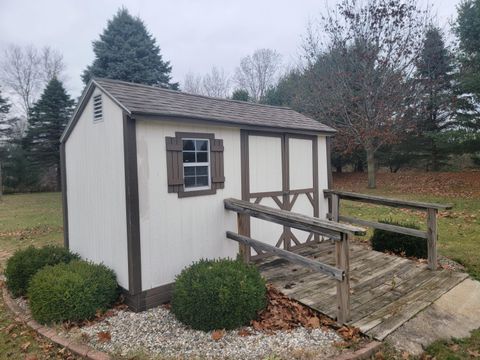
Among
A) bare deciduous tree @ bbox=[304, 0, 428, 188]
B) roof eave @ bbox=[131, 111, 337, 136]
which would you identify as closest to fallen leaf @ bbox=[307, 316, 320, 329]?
roof eave @ bbox=[131, 111, 337, 136]

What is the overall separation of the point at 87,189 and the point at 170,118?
6.85ft

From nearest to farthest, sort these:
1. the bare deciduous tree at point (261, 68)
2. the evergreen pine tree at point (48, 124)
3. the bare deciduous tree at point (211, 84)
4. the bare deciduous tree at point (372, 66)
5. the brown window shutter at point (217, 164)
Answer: the brown window shutter at point (217, 164) → the bare deciduous tree at point (372, 66) → the evergreen pine tree at point (48, 124) → the bare deciduous tree at point (261, 68) → the bare deciduous tree at point (211, 84)

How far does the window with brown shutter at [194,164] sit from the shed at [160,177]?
0.05 feet

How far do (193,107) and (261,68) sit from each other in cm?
2540

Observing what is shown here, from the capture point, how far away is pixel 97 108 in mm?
5176

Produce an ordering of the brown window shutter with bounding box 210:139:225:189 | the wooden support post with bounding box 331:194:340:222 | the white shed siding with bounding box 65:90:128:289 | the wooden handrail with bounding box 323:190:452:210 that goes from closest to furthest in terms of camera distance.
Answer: the white shed siding with bounding box 65:90:128:289, the brown window shutter with bounding box 210:139:225:189, the wooden handrail with bounding box 323:190:452:210, the wooden support post with bounding box 331:194:340:222

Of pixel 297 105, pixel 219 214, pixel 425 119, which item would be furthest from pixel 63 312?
pixel 425 119

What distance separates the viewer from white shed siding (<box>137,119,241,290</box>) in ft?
15.1

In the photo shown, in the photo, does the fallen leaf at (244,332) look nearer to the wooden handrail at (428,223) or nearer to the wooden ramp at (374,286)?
the wooden ramp at (374,286)

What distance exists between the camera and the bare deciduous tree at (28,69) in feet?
92.5

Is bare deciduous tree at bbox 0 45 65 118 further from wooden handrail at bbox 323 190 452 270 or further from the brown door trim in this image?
wooden handrail at bbox 323 190 452 270

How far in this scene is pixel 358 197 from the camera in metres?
6.66

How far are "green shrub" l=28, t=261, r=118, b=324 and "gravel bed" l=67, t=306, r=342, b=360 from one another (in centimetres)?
28

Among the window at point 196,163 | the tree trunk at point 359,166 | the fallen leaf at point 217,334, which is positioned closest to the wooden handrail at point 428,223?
the window at point 196,163
